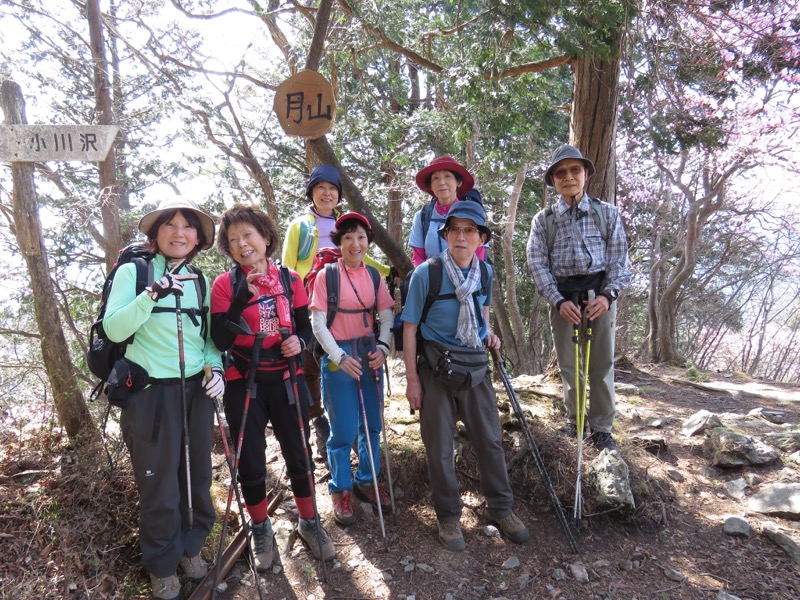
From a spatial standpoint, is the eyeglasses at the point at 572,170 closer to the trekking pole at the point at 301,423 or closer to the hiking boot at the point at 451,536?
the trekking pole at the point at 301,423

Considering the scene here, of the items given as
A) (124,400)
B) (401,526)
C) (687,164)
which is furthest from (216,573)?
(687,164)

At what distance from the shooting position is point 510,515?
3520mm

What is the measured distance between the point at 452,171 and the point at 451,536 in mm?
2926

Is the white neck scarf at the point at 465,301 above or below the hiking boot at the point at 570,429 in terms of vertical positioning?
Answer: above

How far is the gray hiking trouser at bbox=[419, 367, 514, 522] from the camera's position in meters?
3.40

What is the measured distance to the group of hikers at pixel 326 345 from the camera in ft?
9.14

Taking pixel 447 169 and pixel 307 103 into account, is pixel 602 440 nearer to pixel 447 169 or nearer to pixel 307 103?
pixel 447 169

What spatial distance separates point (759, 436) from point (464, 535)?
11.1ft

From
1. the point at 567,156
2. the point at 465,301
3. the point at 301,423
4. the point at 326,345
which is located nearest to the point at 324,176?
the point at 326,345

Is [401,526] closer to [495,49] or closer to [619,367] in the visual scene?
[495,49]

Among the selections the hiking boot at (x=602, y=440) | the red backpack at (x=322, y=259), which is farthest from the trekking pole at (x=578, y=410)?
the red backpack at (x=322, y=259)

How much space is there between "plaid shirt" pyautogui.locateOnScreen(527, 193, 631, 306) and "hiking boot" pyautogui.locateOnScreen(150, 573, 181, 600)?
3326mm

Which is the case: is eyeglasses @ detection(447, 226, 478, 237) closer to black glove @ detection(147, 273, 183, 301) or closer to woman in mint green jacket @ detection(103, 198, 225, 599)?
woman in mint green jacket @ detection(103, 198, 225, 599)

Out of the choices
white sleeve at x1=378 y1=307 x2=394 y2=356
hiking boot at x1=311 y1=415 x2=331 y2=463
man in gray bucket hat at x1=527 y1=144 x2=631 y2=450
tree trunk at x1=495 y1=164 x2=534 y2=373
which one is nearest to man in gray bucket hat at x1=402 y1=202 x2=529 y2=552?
white sleeve at x1=378 y1=307 x2=394 y2=356
